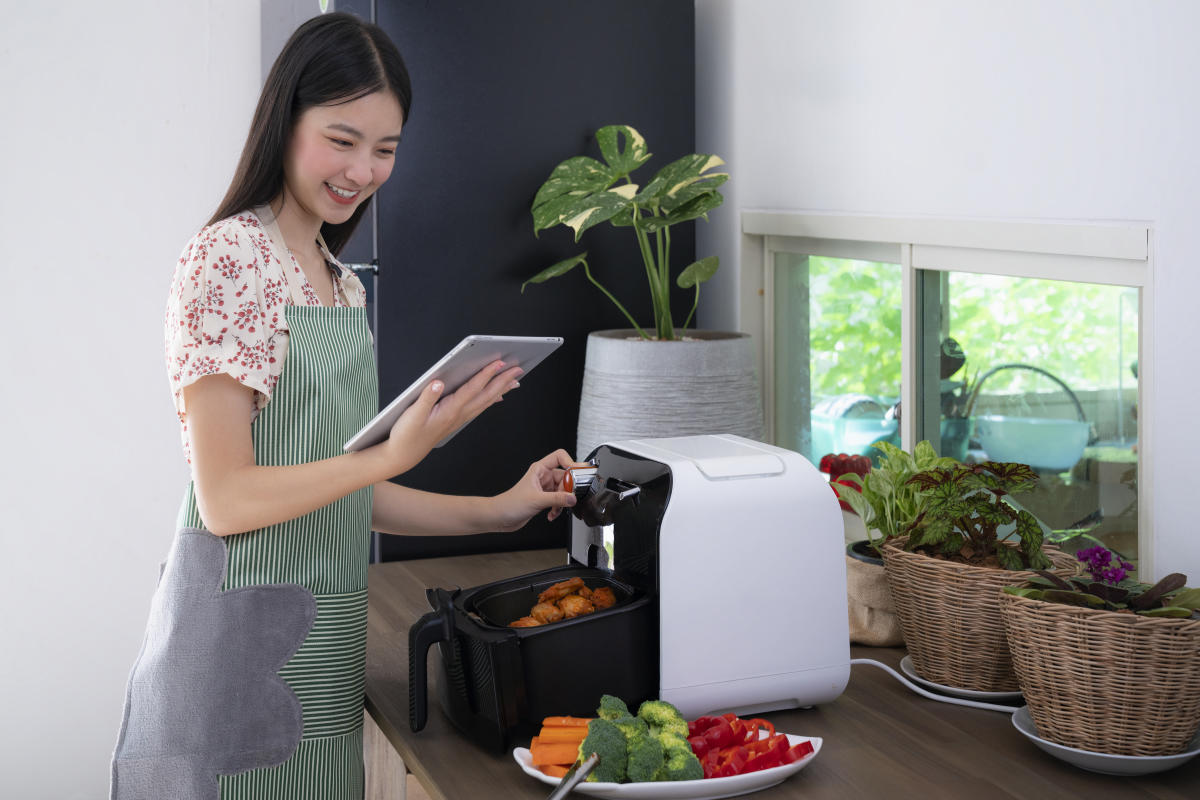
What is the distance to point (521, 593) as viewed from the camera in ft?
4.46

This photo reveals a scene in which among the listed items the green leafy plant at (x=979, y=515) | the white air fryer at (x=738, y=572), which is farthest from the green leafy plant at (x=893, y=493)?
the white air fryer at (x=738, y=572)

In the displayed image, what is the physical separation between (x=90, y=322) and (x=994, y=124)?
6.27 ft

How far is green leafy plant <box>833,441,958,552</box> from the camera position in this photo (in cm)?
148

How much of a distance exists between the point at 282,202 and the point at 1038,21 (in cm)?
101

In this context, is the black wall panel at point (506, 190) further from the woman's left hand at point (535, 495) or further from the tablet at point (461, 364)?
the tablet at point (461, 364)

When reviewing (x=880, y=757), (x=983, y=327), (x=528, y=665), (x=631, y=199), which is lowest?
(x=880, y=757)

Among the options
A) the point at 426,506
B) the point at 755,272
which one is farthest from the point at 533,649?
the point at 755,272

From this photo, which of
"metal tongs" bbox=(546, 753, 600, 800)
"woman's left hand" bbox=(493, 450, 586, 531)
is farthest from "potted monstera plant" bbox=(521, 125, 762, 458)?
"metal tongs" bbox=(546, 753, 600, 800)

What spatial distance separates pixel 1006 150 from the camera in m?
1.56

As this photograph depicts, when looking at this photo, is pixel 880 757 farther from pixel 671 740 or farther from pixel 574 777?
pixel 574 777

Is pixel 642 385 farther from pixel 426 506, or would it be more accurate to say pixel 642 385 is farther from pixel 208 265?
pixel 208 265

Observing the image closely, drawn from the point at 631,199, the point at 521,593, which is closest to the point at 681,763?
the point at 521,593

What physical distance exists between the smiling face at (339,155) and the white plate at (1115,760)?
37.3 inches

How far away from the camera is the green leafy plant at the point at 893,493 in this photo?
1478 mm
